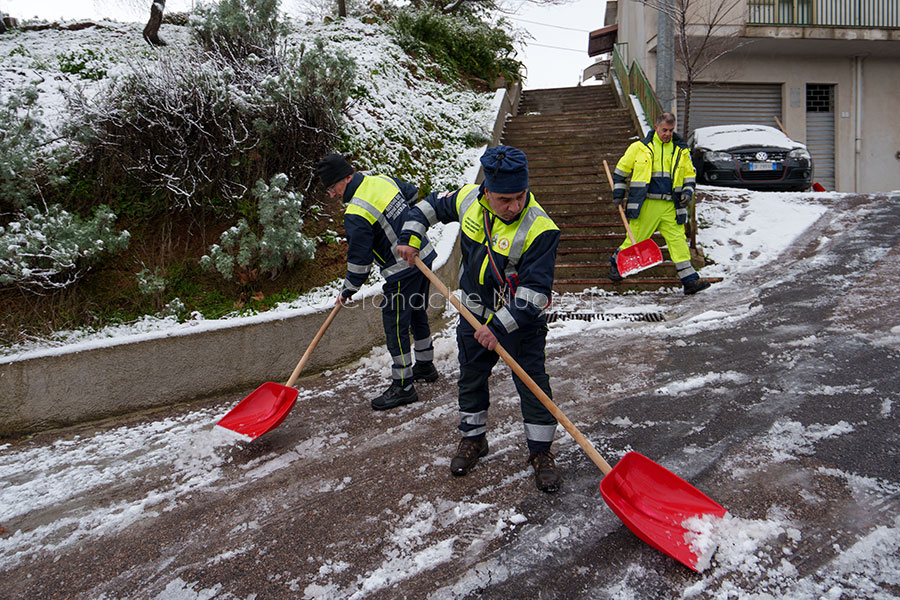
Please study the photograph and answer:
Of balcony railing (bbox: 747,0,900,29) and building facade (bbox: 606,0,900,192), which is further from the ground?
balcony railing (bbox: 747,0,900,29)

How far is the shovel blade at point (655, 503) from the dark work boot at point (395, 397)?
1914mm

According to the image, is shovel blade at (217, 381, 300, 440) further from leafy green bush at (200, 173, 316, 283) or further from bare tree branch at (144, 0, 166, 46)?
bare tree branch at (144, 0, 166, 46)

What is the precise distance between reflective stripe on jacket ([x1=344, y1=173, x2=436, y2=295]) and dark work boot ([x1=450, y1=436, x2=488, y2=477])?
4.67 ft

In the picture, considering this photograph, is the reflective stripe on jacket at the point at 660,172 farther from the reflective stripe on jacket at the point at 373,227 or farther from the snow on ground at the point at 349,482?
the reflective stripe on jacket at the point at 373,227

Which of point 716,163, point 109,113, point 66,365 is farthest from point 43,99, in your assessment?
point 716,163

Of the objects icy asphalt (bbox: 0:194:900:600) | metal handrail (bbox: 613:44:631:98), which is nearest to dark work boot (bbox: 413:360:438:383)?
icy asphalt (bbox: 0:194:900:600)

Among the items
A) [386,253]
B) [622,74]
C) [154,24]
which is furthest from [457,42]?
[386,253]

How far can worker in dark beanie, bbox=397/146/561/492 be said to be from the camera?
2566 mm

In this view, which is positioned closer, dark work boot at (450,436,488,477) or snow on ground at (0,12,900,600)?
snow on ground at (0,12,900,600)

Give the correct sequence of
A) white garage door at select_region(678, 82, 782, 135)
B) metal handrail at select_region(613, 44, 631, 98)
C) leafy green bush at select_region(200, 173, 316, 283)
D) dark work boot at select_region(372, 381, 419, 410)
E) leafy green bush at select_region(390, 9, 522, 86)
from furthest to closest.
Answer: white garage door at select_region(678, 82, 782, 135)
metal handrail at select_region(613, 44, 631, 98)
leafy green bush at select_region(390, 9, 522, 86)
leafy green bush at select_region(200, 173, 316, 283)
dark work boot at select_region(372, 381, 419, 410)

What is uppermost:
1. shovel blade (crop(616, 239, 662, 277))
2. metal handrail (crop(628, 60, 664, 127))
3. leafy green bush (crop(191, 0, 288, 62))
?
leafy green bush (crop(191, 0, 288, 62))

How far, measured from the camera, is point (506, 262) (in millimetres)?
2689

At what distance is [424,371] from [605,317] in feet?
7.18

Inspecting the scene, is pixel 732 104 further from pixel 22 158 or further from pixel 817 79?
pixel 22 158
